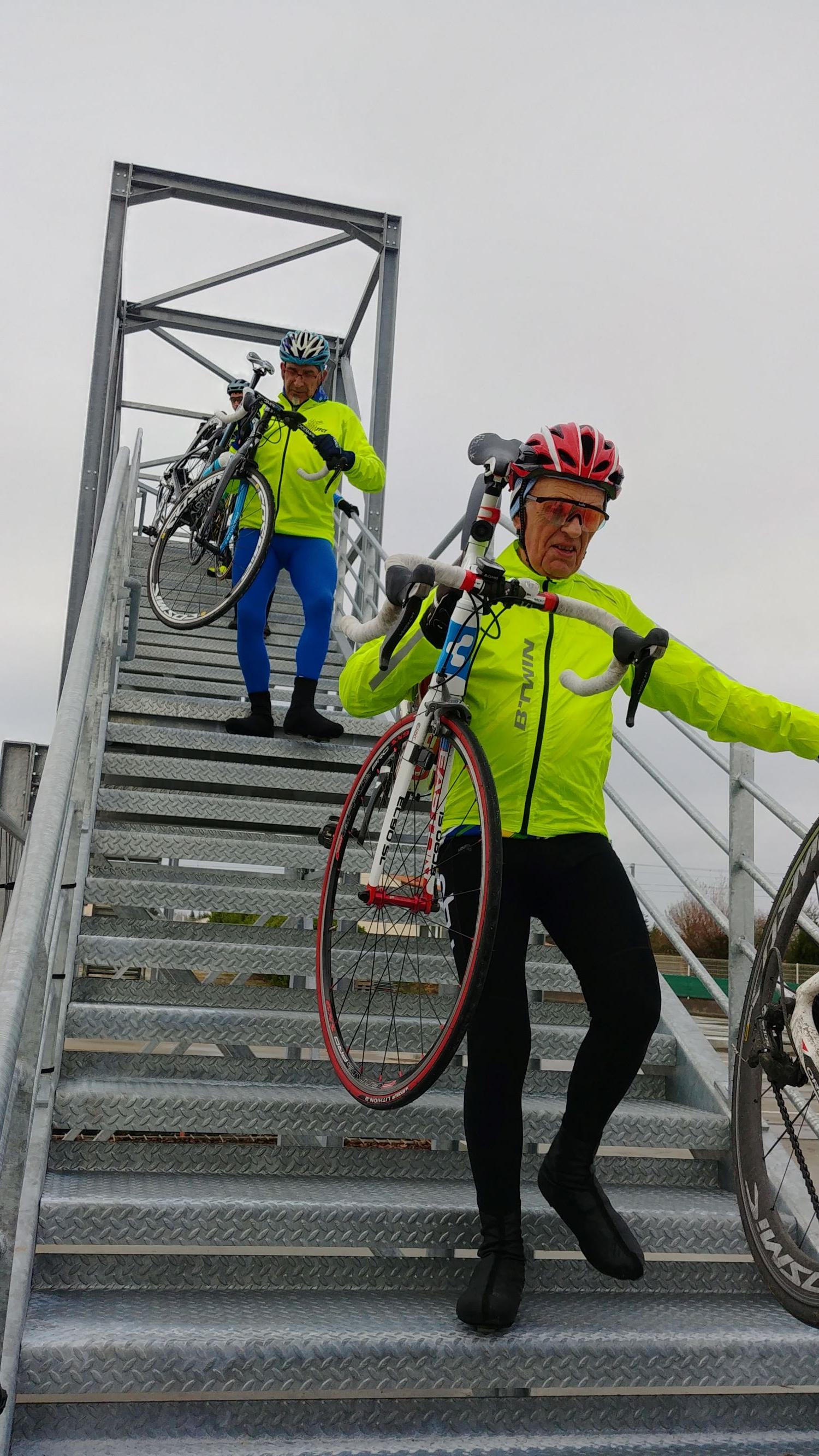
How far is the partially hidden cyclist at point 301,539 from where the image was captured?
205 inches

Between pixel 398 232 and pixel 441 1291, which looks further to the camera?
pixel 398 232

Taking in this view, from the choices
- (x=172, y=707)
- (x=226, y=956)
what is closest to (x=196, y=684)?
(x=172, y=707)

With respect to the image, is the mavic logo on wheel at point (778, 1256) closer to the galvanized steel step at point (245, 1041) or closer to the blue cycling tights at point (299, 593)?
the galvanized steel step at point (245, 1041)

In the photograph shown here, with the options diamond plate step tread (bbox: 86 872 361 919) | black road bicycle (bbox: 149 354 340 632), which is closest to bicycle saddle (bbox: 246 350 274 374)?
black road bicycle (bbox: 149 354 340 632)

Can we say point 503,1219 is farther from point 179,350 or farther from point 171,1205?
point 179,350

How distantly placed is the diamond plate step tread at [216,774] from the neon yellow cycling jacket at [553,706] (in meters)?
2.07

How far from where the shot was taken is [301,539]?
533 centimetres

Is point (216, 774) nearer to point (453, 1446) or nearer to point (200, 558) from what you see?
point (200, 558)

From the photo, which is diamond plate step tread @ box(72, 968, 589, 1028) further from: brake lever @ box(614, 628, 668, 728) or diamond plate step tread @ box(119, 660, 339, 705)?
diamond plate step tread @ box(119, 660, 339, 705)

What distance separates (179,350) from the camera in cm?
1103

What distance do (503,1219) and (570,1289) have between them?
1.35ft

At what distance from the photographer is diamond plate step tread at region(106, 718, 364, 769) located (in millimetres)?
5012

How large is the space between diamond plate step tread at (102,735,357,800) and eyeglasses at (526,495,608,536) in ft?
7.72

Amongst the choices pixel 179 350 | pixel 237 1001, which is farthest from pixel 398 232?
pixel 237 1001
